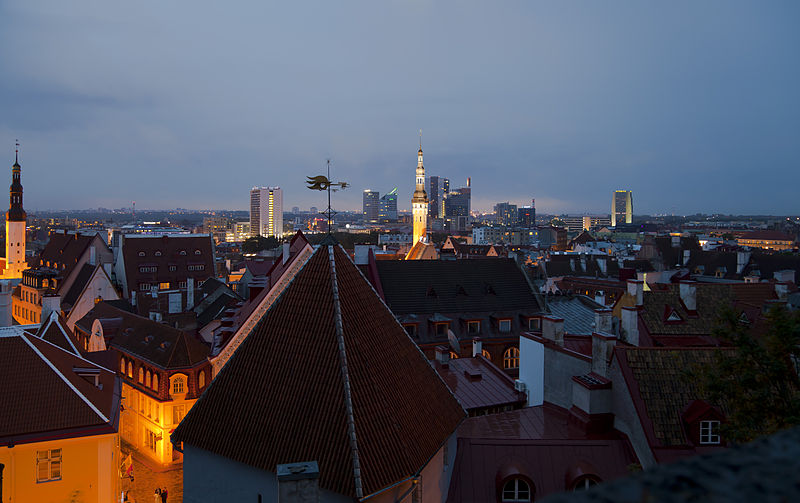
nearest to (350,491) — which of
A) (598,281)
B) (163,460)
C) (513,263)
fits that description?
(163,460)

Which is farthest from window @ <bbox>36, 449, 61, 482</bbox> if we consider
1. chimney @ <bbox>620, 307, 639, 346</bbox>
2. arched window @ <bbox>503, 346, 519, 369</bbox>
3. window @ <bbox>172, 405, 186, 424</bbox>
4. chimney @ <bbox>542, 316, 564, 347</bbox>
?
arched window @ <bbox>503, 346, 519, 369</bbox>

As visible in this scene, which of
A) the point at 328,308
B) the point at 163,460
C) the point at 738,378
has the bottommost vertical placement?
the point at 163,460

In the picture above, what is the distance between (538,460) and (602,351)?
4627 millimetres

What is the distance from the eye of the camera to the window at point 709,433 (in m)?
16.7

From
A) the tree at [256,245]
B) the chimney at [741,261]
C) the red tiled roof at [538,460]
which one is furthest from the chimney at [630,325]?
the tree at [256,245]

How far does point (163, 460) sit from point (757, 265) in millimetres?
81790

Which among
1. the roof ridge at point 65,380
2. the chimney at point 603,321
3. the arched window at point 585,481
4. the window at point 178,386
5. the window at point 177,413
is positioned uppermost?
the chimney at point 603,321

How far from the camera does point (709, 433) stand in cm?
1675

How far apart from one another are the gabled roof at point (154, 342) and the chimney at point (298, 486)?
2819 centimetres

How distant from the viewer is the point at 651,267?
8750 centimetres

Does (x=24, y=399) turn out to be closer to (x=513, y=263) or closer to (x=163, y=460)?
(x=163, y=460)

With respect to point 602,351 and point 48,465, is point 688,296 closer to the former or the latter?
point 602,351

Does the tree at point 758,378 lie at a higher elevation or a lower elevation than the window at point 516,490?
→ higher

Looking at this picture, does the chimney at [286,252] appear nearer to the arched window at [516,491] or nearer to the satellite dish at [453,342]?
the satellite dish at [453,342]
